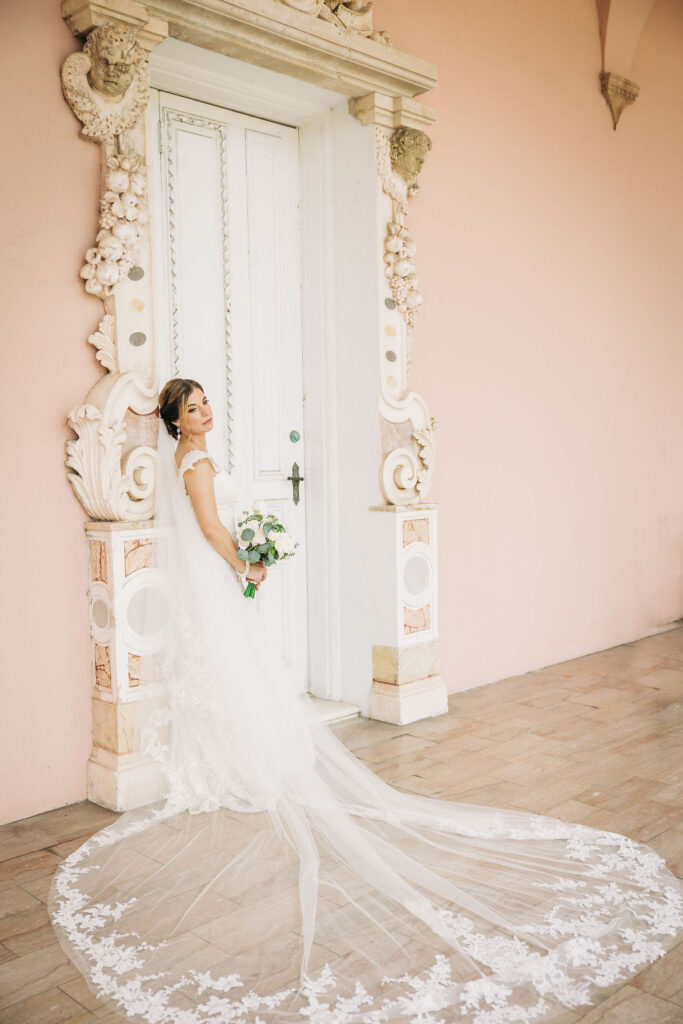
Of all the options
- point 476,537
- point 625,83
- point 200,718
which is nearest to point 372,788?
point 200,718

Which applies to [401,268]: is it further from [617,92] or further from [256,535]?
[617,92]

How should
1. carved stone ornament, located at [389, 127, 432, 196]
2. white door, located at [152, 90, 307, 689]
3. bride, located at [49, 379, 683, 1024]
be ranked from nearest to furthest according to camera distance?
bride, located at [49, 379, 683, 1024] < white door, located at [152, 90, 307, 689] < carved stone ornament, located at [389, 127, 432, 196]

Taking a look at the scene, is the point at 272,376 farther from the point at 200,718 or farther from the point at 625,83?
the point at 625,83

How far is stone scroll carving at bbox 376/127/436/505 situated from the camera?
421 cm

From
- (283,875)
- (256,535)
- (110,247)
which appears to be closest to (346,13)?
(110,247)

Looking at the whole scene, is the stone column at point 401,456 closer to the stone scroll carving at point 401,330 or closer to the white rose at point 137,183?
the stone scroll carving at point 401,330

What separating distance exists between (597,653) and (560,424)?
4.93 feet

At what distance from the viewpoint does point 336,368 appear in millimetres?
4387

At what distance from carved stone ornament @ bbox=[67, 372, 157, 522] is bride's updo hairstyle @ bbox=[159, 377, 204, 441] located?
0.26 ft

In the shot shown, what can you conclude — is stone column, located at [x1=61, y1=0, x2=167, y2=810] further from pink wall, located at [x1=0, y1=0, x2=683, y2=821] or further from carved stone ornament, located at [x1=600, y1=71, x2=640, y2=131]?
carved stone ornament, located at [x1=600, y1=71, x2=640, y2=131]

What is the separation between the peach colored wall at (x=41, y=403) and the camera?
120 inches

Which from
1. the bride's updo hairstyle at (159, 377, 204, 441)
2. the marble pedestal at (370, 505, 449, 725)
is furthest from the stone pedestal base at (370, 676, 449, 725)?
the bride's updo hairstyle at (159, 377, 204, 441)

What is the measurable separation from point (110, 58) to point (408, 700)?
2.92m

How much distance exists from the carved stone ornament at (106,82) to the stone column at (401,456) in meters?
1.32
